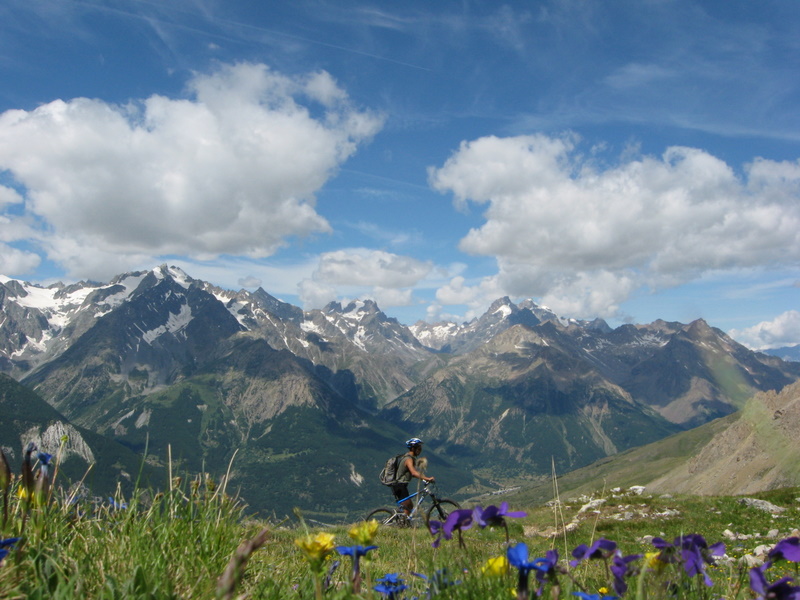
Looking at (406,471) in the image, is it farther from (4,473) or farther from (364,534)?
(364,534)

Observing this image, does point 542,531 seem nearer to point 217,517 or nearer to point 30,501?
point 217,517

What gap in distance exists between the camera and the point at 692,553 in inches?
112

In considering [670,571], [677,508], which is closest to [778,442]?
[677,508]

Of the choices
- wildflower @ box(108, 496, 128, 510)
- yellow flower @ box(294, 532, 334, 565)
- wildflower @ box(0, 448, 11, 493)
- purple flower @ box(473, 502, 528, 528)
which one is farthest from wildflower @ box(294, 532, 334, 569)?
wildflower @ box(108, 496, 128, 510)

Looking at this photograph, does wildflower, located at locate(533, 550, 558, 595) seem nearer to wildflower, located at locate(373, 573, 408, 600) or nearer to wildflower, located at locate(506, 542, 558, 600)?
wildflower, located at locate(506, 542, 558, 600)

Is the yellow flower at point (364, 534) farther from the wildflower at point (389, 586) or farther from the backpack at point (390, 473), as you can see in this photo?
the backpack at point (390, 473)

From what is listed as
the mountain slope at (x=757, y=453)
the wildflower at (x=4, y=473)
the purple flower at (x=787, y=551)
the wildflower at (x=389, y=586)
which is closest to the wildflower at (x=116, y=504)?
the wildflower at (x=4, y=473)

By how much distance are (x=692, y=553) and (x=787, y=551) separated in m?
0.65

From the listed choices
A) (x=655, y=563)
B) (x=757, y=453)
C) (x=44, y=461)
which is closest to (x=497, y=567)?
(x=655, y=563)

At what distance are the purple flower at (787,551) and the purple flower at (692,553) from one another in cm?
33

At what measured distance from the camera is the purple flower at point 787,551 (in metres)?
2.21

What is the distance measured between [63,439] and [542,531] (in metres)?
25.0

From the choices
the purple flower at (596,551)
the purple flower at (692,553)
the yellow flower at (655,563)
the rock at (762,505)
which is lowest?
the rock at (762,505)

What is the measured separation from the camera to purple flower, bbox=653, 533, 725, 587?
275cm
